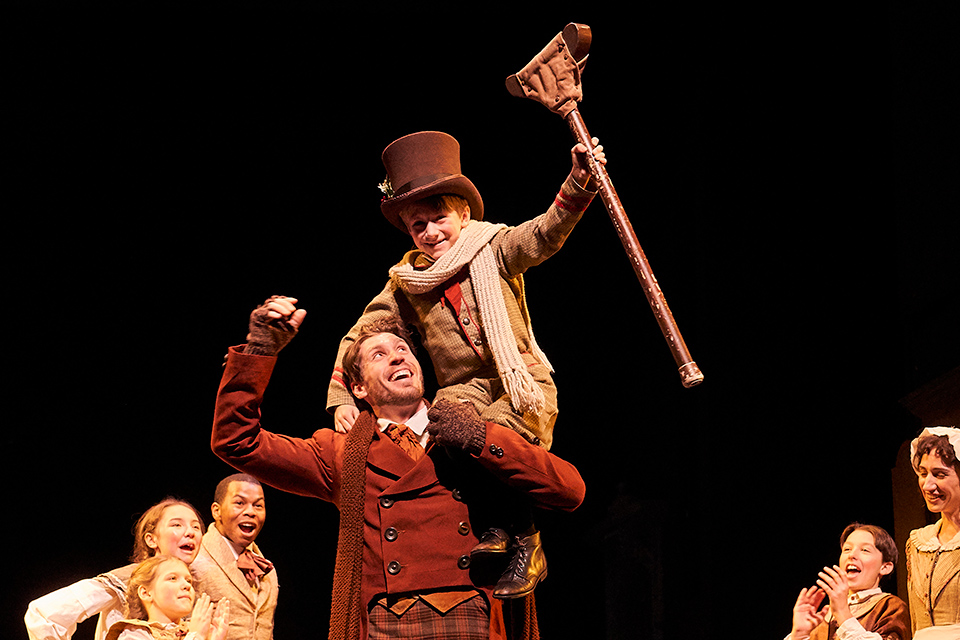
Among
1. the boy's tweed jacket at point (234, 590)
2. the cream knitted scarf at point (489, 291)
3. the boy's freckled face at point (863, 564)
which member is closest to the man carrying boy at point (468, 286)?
the cream knitted scarf at point (489, 291)

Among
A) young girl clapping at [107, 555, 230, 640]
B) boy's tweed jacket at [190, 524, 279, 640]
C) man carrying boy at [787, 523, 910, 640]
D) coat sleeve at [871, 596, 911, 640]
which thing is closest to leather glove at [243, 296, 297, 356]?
young girl clapping at [107, 555, 230, 640]

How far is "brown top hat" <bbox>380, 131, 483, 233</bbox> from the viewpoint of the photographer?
3553 mm

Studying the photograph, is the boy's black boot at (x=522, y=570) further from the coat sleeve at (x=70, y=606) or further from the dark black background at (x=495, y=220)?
the dark black background at (x=495, y=220)

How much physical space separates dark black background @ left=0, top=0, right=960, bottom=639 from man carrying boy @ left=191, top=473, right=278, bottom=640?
114 centimetres

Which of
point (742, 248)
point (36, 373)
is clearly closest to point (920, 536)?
point (742, 248)

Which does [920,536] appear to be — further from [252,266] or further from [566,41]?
[252,266]

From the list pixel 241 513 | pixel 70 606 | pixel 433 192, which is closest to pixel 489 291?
pixel 433 192

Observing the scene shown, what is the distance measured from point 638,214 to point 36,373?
10.7ft

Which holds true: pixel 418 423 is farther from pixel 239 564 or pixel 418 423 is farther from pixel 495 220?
pixel 495 220

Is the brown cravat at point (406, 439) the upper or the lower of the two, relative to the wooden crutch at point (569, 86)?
lower

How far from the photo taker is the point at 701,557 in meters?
6.12

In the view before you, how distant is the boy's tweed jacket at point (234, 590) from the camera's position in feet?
14.6

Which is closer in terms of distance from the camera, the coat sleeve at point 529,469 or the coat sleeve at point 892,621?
the coat sleeve at point 529,469

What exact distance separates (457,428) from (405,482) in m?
0.20
